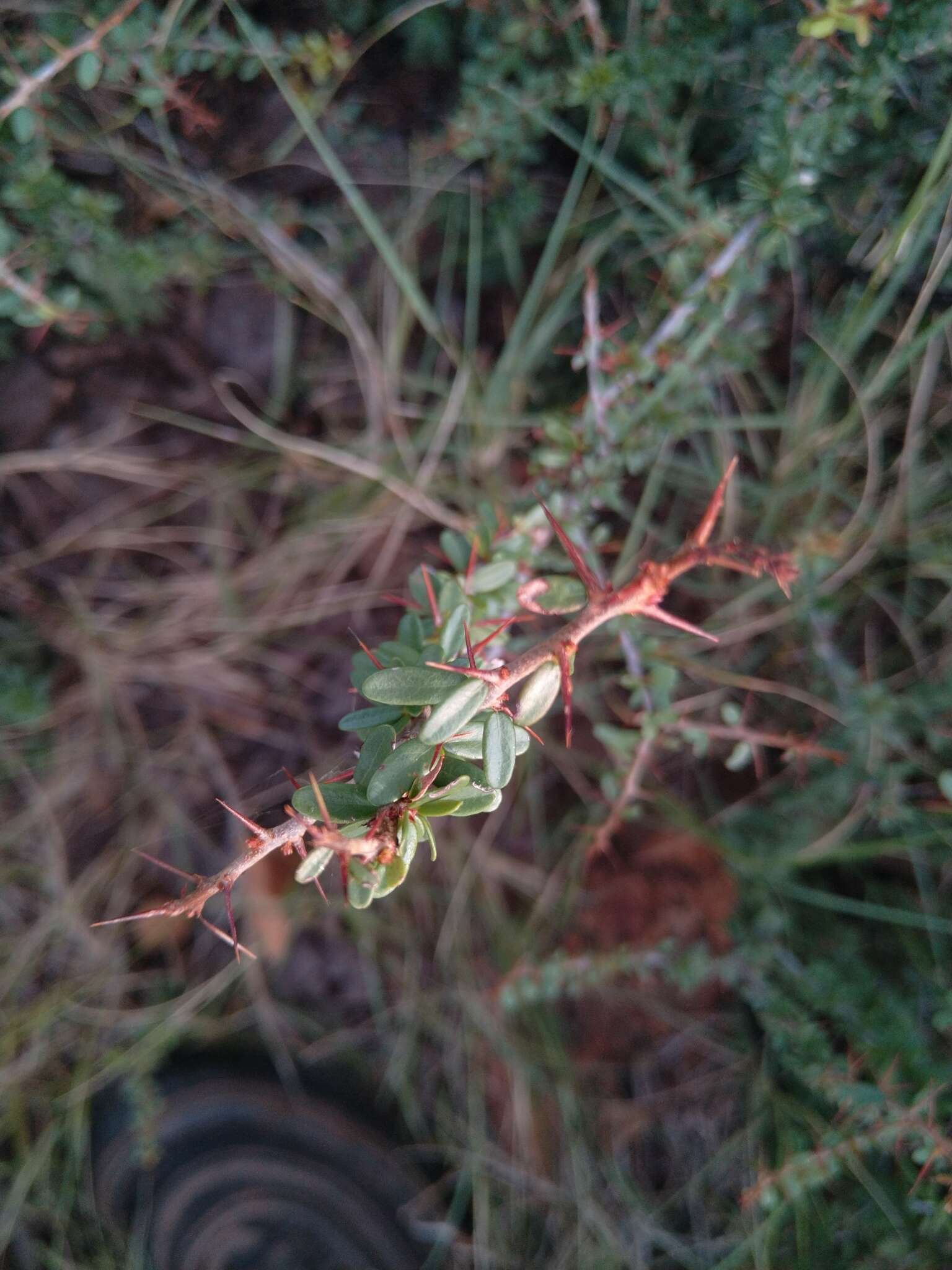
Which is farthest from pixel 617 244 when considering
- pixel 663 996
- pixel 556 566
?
pixel 663 996

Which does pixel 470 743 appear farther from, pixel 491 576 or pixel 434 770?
pixel 491 576

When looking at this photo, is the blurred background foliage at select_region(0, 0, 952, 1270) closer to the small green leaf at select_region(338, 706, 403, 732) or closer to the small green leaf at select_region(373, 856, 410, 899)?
the small green leaf at select_region(338, 706, 403, 732)

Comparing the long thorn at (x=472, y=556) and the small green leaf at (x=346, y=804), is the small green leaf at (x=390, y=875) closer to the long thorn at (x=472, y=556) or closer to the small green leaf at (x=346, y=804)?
the small green leaf at (x=346, y=804)

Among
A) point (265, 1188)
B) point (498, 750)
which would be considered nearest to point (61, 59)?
point (498, 750)

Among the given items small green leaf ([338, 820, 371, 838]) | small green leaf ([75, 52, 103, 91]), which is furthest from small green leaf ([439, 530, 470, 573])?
small green leaf ([75, 52, 103, 91])

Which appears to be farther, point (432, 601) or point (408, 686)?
point (432, 601)

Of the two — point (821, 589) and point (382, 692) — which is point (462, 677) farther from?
point (821, 589)

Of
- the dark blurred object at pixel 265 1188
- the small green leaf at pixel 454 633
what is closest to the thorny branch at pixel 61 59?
the small green leaf at pixel 454 633
